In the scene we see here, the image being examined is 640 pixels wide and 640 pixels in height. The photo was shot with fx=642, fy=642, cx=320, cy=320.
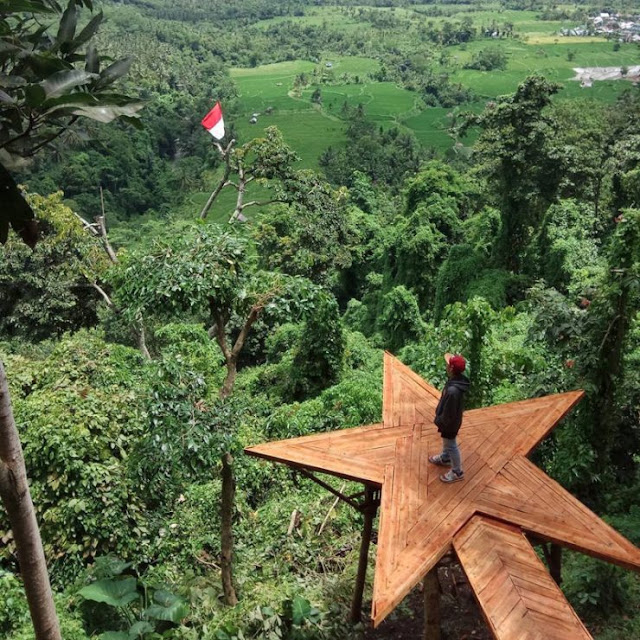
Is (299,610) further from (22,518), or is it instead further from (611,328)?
(611,328)

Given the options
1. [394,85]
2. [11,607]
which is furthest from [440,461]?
[394,85]

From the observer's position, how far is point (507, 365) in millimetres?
8125

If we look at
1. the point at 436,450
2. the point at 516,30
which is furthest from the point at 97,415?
the point at 516,30

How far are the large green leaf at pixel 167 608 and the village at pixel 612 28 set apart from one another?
84.5 metres

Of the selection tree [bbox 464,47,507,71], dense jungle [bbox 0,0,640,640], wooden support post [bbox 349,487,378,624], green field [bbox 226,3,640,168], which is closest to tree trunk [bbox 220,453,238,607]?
dense jungle [bbox 0,0,640,640]

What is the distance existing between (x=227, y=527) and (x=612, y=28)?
9007 cm

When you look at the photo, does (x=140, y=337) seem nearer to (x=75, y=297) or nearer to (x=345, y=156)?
(x=75, y=297)

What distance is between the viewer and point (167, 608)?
4.79 metres

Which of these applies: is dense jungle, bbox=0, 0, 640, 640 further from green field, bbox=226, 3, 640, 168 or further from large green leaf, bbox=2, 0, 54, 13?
green field, bbox=226, 3, 640, 168

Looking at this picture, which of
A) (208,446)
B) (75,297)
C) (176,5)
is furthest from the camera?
(176,5)

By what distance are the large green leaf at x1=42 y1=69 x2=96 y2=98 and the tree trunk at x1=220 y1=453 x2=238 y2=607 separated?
323cm

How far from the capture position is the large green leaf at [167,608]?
475 cm

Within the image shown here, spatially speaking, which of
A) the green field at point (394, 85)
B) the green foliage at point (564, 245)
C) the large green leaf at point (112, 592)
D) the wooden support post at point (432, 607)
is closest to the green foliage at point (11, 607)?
the large green leaf at point (112, 592)

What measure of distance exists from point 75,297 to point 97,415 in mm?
7337
